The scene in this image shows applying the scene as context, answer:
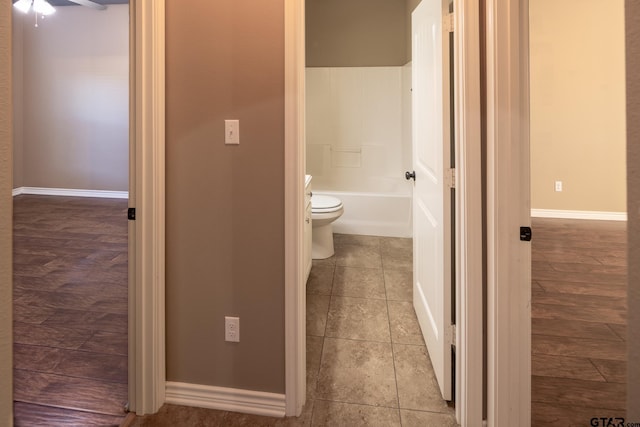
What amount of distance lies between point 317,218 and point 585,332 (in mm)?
2089

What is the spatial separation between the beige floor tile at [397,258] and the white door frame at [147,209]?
7.49ft

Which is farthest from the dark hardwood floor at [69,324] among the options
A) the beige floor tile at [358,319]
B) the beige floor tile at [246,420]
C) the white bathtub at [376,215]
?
the white bathtub at [376,215]

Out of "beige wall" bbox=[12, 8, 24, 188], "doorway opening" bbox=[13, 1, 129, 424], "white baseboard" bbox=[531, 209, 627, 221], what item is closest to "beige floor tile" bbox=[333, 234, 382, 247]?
"doorway opening" bbox=[13, 1, 129, 424]

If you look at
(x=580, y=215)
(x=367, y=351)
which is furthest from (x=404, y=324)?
(x=580, y=215)

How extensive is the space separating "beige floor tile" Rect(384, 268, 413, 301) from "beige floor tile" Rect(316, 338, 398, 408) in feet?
2.33

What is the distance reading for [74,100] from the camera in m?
6.14

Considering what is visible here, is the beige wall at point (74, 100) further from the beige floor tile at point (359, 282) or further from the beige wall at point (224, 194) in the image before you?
the beige wall at point (224, 194)

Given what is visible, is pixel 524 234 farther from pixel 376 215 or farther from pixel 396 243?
pixel 376 215

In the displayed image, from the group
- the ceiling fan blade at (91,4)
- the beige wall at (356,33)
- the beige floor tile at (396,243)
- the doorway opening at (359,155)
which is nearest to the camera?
the doorway opening at (359,155)

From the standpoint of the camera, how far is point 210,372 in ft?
5.78

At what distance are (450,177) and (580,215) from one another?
4298 millimetres

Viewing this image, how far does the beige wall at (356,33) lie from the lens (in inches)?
191

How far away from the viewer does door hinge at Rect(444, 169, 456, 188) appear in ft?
5.57

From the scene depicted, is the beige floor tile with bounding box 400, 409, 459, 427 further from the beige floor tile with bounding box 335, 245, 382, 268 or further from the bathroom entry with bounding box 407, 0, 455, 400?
the beige floor tile with bounding box 335, 245, 382, 268
